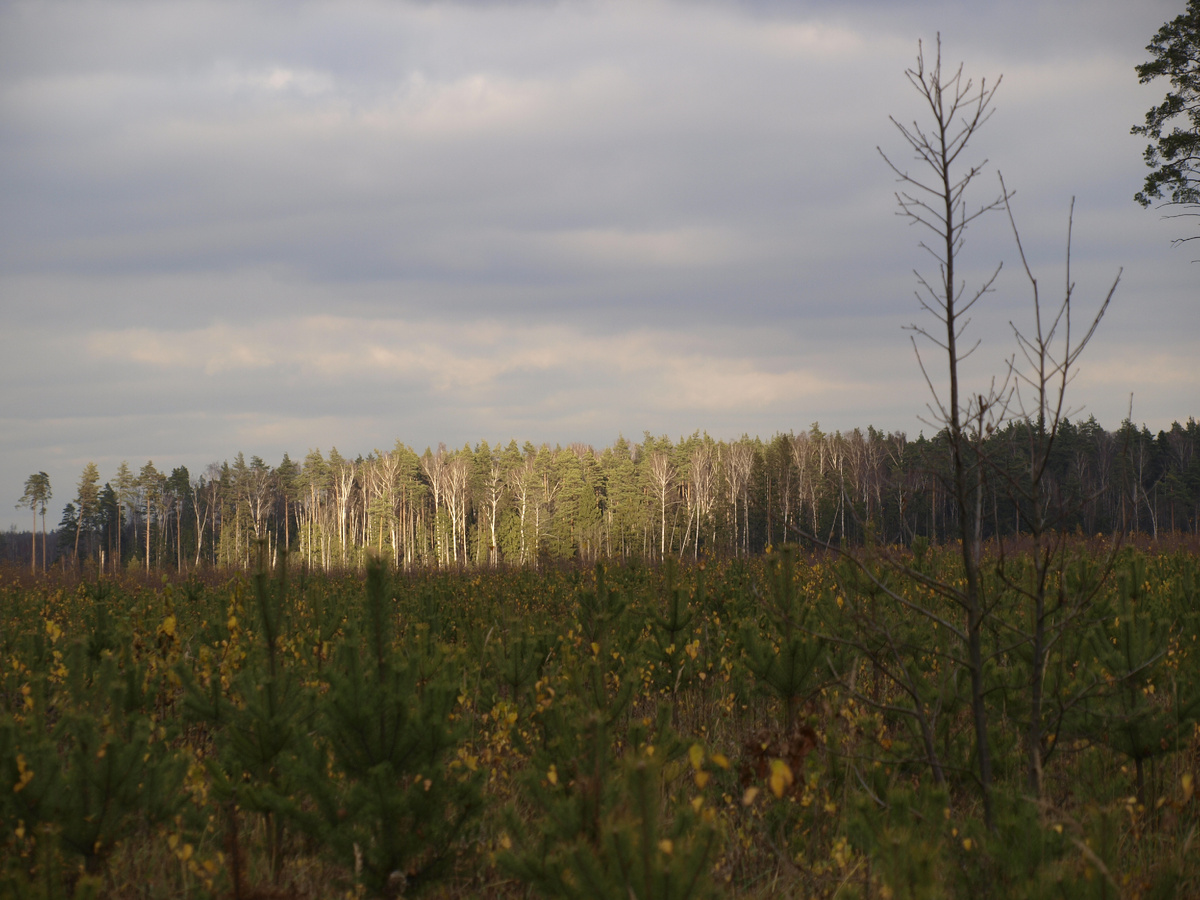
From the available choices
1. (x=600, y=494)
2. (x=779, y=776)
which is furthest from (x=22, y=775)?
(x=600, y=494)

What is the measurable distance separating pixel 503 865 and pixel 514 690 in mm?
3044

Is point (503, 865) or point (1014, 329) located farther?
point (1014, 329)

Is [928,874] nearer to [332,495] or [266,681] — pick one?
[266,681]

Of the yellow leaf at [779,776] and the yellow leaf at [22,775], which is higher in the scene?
the yellow leaf at [779,776]

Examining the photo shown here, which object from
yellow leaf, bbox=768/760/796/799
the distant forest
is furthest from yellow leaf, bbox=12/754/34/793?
the distant forest

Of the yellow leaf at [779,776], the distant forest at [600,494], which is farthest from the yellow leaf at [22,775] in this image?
the distant forest at [600,494]

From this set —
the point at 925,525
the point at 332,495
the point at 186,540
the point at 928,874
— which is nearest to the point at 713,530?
the point at 925,525

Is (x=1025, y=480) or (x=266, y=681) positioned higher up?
(x=1025, y=480)

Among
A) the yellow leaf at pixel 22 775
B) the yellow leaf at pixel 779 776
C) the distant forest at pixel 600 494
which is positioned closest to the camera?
the yellow leaf at pixel 779 776

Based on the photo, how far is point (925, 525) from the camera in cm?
6644

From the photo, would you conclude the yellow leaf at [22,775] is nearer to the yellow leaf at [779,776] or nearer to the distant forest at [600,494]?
the yellow leaf at [779,776]

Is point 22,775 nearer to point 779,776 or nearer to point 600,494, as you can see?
point 779,776

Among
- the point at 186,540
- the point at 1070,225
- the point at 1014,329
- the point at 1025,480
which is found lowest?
the point at 186,540

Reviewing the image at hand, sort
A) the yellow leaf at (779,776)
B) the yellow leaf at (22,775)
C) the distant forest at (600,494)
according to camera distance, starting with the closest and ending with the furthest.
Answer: the yellow leaf at (779,776)
the yellow leaf at (22,775)
the distant forest at (600,494)
